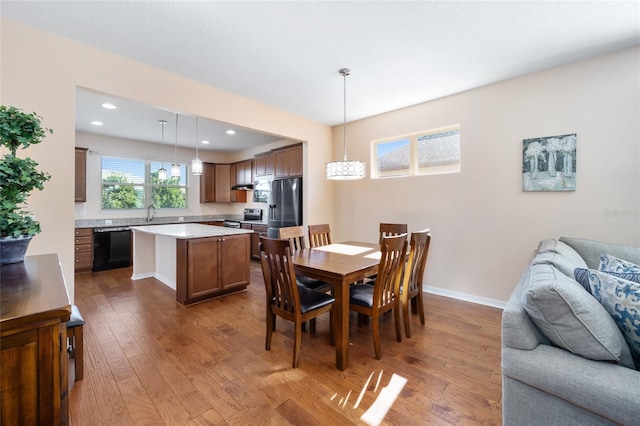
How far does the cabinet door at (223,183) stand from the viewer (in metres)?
6.91

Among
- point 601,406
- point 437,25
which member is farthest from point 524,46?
point 601,406

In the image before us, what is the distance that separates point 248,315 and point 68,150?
2.34m

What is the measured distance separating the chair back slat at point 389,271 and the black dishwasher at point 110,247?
5274 mm

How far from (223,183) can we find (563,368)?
7.02m

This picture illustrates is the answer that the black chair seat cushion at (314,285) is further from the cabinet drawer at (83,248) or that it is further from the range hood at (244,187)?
the cabinet drawer at (83,248)

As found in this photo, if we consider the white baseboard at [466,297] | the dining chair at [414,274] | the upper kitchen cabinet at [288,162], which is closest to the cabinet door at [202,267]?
the upper kitchen cabinet at [288,162]

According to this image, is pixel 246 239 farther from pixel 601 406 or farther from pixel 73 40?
pixel 601 406

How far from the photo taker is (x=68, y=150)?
93.4 inches

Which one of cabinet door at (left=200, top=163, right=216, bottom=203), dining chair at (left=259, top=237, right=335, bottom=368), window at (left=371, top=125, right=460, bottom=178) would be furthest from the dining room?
cabinet door at (left=200, top=163, right=216, bottom=203)

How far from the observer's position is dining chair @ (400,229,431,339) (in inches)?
98.3

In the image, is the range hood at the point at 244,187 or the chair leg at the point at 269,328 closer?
the chair leg at the point at 269,328

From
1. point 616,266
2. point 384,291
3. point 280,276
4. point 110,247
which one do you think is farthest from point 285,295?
point 110,247

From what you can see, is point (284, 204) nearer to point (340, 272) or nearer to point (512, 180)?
point (340, 272)

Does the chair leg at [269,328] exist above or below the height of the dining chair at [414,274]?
below
